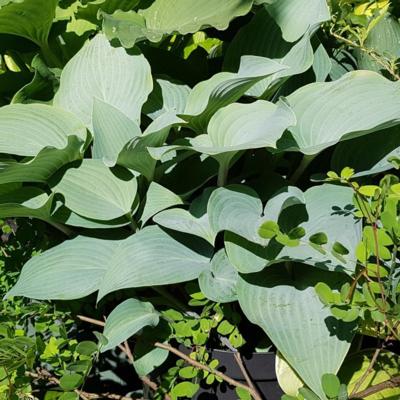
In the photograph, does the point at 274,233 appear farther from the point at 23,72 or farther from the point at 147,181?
the point at 23,72

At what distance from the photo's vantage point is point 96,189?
3.21ft

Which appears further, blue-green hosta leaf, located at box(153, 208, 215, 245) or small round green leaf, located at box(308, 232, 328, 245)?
blue-green hosta leaf, located at box(153, 208, 215, 245)

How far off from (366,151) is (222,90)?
0.26 meters

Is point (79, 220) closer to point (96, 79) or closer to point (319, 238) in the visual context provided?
point (96, 79)

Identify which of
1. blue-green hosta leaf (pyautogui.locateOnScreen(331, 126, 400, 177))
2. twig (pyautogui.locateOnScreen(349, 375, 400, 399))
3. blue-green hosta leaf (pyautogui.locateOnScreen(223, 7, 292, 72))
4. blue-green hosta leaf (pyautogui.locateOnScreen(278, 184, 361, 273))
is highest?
blue-green hosta leaf (pyautogui.locateOnScreen(223, 7, 292, 72))

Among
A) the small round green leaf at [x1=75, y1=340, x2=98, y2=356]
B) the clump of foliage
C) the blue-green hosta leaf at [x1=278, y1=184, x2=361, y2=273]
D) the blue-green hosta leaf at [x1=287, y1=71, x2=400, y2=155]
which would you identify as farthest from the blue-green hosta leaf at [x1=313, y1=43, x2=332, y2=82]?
the small round green leaf at [x1=75, y1=340, x2=98, y2=356]

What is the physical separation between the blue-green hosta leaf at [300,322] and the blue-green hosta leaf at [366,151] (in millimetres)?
190

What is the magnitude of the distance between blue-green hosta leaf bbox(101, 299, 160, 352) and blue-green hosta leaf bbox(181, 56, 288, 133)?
0.27m

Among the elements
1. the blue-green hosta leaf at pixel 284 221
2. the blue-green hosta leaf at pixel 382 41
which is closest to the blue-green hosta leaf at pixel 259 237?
the blue-green hosta leaf at pixel 284 221

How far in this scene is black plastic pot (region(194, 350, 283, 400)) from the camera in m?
0.98

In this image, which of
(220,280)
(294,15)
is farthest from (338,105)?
(220,280)

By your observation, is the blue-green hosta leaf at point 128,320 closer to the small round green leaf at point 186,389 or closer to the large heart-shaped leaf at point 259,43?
the small round green leaf at point 186,389

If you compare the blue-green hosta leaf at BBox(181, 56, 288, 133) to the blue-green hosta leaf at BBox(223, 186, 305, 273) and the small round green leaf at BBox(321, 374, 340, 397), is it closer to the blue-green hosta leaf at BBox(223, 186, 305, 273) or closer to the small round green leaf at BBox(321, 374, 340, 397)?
the blue-green hosta leaf at BBox(223, 186, 305, 273)

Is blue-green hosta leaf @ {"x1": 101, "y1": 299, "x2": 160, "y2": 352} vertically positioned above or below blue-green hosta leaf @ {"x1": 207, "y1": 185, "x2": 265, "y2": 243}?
below
